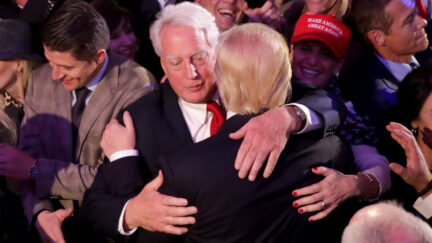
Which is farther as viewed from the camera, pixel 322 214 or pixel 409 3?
pixel 409 3

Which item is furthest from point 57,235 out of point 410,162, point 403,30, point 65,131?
point 403,30

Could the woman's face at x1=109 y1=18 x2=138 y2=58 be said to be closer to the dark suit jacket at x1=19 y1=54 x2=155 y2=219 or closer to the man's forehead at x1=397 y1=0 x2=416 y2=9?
the dark suit jacket at x1=19 y1=54 x2=155 y2=219

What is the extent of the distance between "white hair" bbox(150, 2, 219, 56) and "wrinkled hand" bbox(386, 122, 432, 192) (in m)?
0.92

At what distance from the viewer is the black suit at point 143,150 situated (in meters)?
2.36

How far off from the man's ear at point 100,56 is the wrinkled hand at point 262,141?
135 centimetres

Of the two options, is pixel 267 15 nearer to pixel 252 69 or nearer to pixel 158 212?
pixel 252 69

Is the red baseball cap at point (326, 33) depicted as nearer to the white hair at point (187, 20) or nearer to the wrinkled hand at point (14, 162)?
the white hair at point (187, 20)

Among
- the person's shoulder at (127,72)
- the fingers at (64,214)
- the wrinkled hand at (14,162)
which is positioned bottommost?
the fingers at (64,214)

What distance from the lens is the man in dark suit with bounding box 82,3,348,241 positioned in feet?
7.16

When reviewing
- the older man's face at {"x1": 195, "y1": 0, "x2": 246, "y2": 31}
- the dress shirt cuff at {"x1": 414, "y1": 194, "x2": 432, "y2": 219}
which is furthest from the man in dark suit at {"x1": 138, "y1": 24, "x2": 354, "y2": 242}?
the older man's face at {"x1": 195, "y1": 0, "x2": 246, "y2": 31}

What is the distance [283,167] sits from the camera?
6.60 feet

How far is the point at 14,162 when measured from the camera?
2895 mm

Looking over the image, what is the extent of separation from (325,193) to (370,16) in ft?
5.67

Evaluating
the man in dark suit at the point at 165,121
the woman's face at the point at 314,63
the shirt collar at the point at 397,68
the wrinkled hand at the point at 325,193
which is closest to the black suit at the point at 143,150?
the man in dark suit at the point at 165,121
